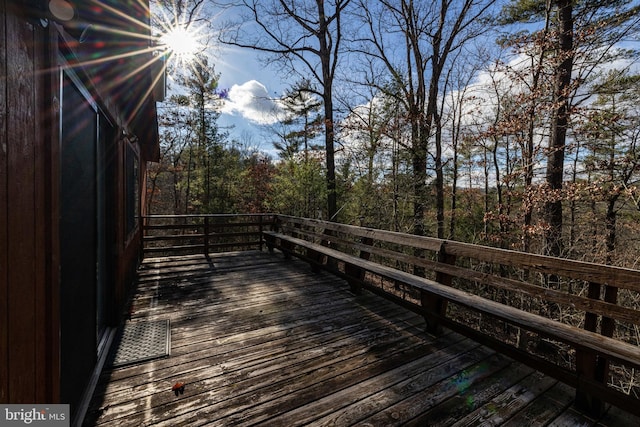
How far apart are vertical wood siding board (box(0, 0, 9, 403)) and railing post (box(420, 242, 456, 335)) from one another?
2.80 m

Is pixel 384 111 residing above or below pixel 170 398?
above

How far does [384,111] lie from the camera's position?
9680 millimetres

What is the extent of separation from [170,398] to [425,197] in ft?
28.1

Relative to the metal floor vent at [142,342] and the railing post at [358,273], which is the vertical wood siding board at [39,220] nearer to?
the metal floor vent at [142,342]

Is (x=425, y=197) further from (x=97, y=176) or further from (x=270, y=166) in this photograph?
(x=270, y=166)

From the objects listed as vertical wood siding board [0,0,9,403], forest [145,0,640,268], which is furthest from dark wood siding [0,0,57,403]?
forest [145,0,640,268]

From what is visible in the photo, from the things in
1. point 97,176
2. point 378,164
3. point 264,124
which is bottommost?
point 97,176

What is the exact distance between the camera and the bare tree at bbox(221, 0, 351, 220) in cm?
877

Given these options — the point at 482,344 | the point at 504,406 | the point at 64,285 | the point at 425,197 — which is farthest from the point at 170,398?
the point at 425,197

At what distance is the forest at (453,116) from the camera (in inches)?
232

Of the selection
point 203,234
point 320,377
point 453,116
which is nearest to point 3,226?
point 320,377

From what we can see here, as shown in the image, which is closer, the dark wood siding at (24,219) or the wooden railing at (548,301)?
the dark wood siding at (24,219)

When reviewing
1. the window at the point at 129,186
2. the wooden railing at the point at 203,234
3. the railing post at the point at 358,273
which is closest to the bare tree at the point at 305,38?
the wooden railing at the point at 203,234

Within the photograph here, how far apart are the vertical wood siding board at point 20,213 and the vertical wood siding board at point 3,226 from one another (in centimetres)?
3
